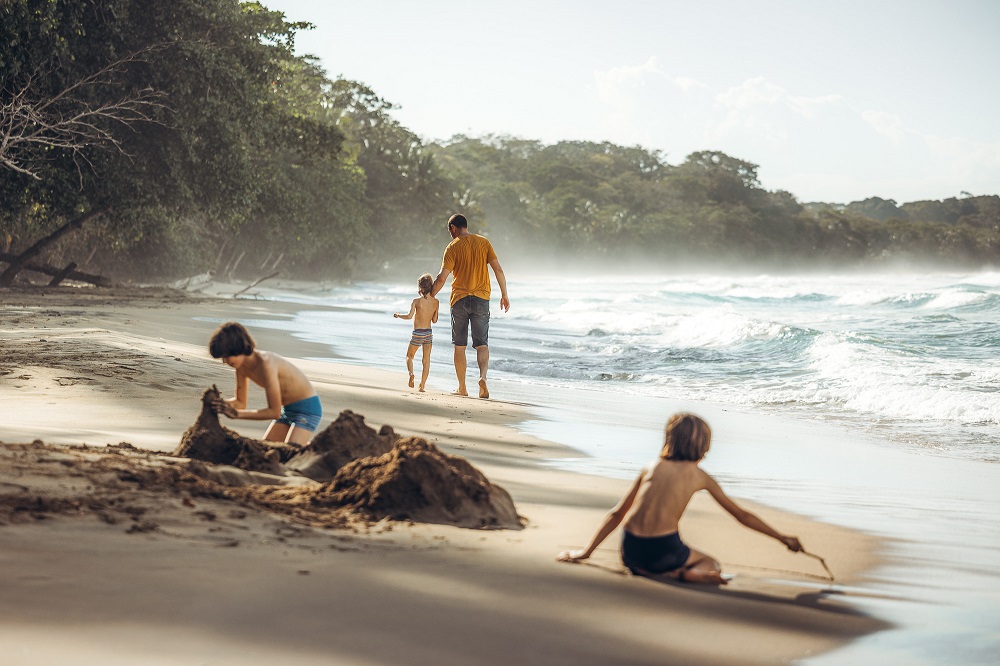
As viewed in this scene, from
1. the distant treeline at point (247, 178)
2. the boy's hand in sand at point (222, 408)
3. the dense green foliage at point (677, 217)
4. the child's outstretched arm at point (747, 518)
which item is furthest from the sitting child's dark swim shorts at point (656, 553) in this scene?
Answer: the dense green foliage at point (677, 217)

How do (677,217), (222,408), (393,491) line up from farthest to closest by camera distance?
(677,217)
(222,408)
(393,491)

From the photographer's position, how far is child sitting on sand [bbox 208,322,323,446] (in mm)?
5457

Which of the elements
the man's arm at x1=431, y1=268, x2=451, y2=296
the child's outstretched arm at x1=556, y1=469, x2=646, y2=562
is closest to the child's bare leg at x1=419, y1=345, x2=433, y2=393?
the man's arm at x1=431, y1=268, x2=451, y2=296

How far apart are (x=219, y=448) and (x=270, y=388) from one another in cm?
47

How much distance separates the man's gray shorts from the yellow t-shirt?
63 millimetres

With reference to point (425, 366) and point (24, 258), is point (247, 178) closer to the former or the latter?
point (24, 258)

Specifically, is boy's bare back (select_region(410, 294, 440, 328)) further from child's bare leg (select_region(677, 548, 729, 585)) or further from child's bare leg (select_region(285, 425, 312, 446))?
child's bare leg (select_region(677, 548, 729, 585))

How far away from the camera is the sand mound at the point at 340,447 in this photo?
18.0 feet

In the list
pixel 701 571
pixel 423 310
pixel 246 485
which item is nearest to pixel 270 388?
pixel 246 485

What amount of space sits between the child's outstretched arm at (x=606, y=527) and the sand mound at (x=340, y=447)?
163 cm

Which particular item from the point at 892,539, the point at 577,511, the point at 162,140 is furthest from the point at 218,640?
the point at 162,140

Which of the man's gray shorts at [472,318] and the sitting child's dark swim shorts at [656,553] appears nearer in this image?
the sitting child's dark swim shorts at [656,553]

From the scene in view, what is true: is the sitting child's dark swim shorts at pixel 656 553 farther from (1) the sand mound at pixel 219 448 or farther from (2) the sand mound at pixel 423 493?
(1) the sand mound at pixel 219 448

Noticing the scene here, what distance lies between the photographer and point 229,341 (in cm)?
545
